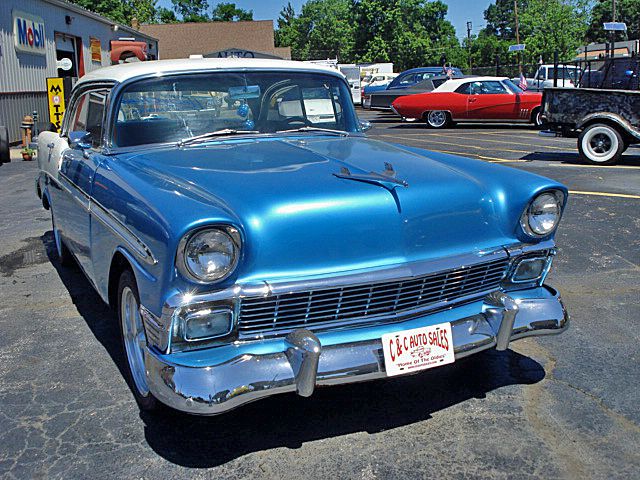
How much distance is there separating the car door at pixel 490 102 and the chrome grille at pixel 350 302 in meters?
16.2

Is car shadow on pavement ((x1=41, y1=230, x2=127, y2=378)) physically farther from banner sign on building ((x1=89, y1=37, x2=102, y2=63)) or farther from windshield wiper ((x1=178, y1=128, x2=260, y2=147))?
banner sign on building ((x1=89, y1=37, x2=102, y2=63))

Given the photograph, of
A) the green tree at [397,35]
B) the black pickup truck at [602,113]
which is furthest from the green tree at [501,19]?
the black pickup truck at [602,113]

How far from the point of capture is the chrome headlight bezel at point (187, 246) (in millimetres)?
2619

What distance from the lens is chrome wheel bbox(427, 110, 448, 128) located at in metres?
19.5

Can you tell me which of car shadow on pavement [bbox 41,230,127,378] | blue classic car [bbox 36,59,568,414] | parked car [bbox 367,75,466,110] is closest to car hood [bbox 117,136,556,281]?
blue classic car [bbox 36,59,568,414]

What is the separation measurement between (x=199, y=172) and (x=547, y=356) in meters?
2.22

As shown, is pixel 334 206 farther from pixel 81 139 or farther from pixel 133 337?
pixel 81 139

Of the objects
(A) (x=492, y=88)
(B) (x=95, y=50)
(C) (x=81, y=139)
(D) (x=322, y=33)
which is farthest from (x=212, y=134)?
(D) (x=322, y=33)

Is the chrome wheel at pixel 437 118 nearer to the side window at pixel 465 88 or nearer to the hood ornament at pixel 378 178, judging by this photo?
the side window at pixel 465 88

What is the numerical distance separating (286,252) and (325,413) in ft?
3.11

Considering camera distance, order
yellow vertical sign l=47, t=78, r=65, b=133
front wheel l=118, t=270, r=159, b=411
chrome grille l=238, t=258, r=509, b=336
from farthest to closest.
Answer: yellow vertical sign l=47, t=78, r=65, b=133, front wheel l=118, t=270, r=159, b=411, chrome grille l=238, t=258, r=509, b=336

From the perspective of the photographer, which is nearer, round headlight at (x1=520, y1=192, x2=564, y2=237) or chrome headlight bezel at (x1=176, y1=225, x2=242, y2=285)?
chrome headlight bezel at (x1=176, y1=225, x2=242, y2=285)

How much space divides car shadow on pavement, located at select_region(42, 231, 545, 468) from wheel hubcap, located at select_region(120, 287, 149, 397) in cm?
16

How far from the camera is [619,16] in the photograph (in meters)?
63.2
